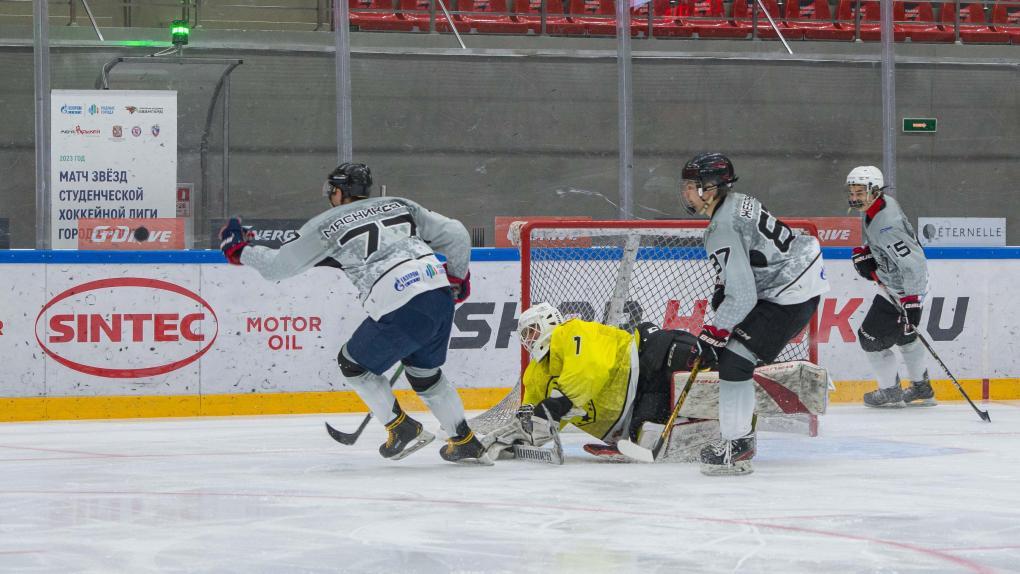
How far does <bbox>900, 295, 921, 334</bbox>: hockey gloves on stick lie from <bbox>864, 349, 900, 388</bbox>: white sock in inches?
9.9

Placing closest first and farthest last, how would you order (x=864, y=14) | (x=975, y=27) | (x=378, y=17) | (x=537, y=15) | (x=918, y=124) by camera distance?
(x=378, y=17), (x=918, y=124), (x=537, y=15), (x=975, y=27), (x=864, y=14)

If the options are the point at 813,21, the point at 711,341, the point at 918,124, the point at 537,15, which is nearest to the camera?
the point at 711,341

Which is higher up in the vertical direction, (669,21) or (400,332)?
(669,21)

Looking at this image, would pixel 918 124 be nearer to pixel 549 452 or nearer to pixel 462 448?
pixel 549 452

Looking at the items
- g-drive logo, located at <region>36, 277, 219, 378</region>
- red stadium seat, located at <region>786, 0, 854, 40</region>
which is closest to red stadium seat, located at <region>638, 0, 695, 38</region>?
red stadium seat, located at <region>786, 0, 854, 40</region>

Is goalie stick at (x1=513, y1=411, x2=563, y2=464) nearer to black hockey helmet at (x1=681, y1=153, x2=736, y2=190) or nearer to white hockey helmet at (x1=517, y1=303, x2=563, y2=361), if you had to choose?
white hockey helmet at (x1=517, y1=303, x2=563, y2=361)

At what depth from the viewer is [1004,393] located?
26.1 ft

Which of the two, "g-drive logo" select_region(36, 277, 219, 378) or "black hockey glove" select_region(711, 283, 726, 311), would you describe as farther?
"g-drive logo" select_region(36, 277, 219, 378)

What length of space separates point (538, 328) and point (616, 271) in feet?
4.11

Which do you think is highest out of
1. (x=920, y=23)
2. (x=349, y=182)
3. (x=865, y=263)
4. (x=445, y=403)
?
(x=920, y=23)

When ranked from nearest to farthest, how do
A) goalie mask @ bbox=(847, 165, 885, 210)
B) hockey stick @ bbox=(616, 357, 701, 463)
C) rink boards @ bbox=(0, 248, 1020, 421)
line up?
1. hockey stick @ bbox=(616, 357, 701, 463)
2. rink boards @ bbox=(0, 248, 1020, 421)
3. goalie mask @ bbox=(847, 165, 885, 210)

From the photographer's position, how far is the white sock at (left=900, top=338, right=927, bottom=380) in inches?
283

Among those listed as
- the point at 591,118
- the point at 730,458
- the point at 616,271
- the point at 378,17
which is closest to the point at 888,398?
the point at 616,271

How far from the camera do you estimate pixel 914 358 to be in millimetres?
7254
